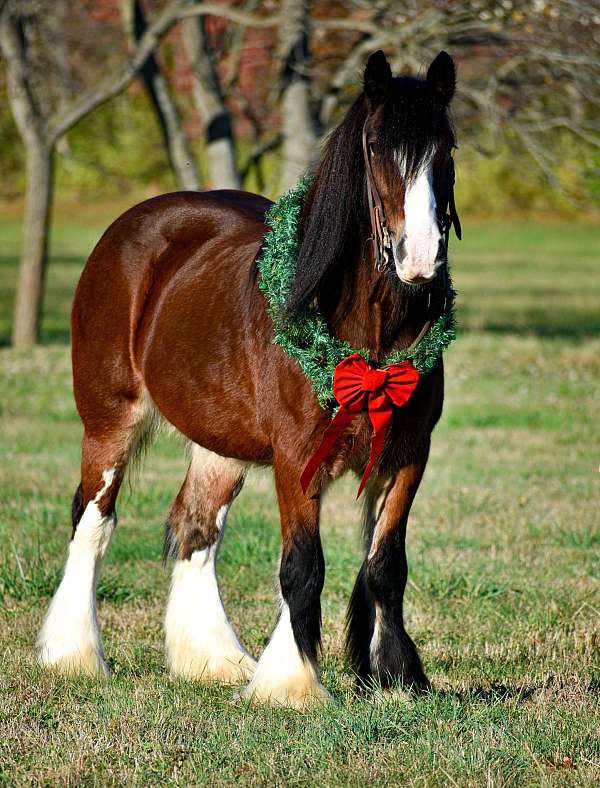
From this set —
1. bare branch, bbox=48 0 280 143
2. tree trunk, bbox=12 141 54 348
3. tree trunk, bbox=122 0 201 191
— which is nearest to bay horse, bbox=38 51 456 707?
bare branch, bbox=48 0 280 143

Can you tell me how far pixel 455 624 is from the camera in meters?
5.57

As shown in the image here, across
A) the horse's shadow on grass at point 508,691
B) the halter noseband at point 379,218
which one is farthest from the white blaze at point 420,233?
the horse's shadow on grass at point 508,691

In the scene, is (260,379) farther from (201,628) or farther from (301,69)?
(301,69)

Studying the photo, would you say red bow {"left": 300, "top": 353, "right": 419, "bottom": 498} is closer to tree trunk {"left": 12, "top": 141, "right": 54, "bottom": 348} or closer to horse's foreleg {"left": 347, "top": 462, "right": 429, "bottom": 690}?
horse's foreleg {"left": 347, "top": 462, "right": 429, "bottom": 690}

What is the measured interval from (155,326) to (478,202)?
42.9 m

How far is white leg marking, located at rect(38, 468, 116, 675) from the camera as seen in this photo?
5.04 metres

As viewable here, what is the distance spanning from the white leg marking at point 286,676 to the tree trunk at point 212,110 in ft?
31.6

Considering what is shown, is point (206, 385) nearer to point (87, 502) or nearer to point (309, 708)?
point (87, 502)

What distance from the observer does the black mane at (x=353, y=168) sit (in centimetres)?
380

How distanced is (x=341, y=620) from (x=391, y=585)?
4.29 feet

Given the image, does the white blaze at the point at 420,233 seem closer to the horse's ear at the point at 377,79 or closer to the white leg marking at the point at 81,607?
the horse's ear at the point at 377,79

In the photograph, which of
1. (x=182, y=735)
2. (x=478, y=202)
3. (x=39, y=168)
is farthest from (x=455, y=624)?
(x=478, y=202)

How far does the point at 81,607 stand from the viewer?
5246mm

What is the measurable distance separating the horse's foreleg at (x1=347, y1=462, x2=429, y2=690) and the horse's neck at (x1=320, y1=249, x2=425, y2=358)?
0.50 m
